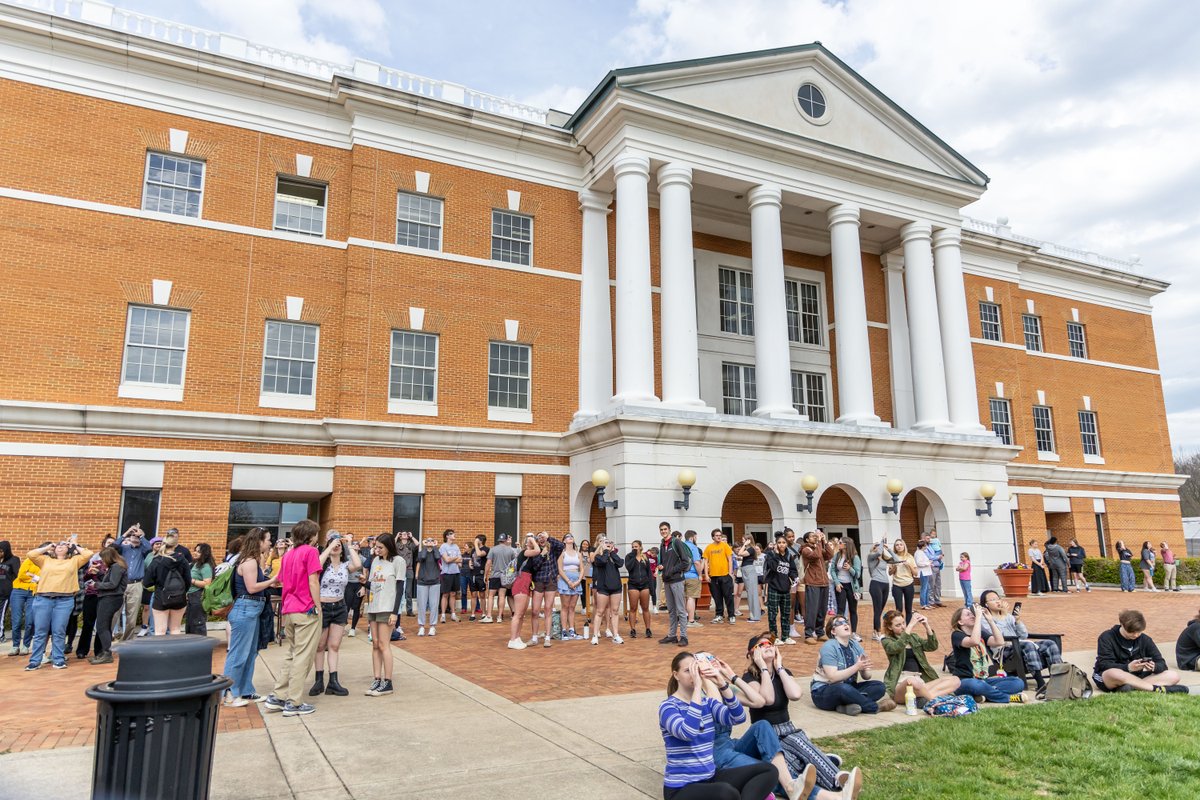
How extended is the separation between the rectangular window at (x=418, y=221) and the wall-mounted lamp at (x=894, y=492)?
1450 cm

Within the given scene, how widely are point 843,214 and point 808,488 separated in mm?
9193

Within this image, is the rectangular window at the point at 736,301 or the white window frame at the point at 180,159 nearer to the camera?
the white window frame at the point at 180,159

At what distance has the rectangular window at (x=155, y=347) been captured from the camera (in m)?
18.4

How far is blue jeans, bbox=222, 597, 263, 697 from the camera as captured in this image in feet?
27.8

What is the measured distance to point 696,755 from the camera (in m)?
5.06

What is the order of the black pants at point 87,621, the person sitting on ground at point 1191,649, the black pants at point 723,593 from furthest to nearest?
the black pants at point 723,593
the black pants at point 87,621
the person sitting on ground at point 1191,649

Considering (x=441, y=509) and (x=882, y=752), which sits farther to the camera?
(x=441, y=509)

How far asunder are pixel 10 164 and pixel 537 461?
47.1 ft

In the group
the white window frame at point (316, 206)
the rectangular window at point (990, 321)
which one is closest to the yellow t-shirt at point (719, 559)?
the white window frame at point (316, 206)

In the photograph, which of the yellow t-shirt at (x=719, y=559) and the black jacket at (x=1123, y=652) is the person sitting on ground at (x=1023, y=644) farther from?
the yellow t-shirt at (x=719, y=559)

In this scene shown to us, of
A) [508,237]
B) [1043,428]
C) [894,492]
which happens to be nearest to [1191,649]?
[894,492]

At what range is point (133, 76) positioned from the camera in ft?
62.8

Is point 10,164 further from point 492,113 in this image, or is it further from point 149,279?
point 492,113

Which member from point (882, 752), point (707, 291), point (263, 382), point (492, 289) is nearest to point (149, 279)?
point (263, 382)
